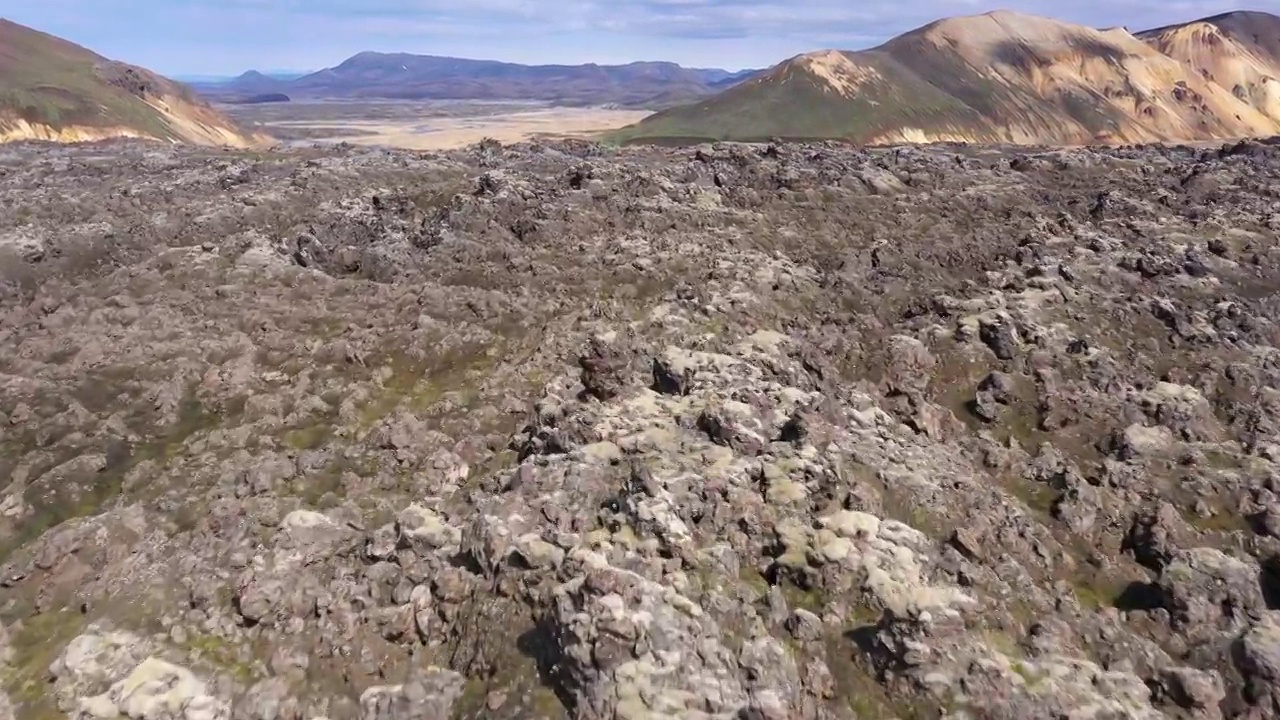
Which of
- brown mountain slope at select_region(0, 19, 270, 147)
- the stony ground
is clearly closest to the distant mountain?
brown mountain slope at select_region(0, 19, 270, 147)

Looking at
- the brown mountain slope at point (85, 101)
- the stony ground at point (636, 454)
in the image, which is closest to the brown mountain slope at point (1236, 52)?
the stony ground at point (636, 454)

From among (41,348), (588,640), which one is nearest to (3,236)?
(41,348)

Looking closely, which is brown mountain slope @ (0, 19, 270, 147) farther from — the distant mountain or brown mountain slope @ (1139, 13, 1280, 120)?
brown mountain slope @ (1139, 13, 1280, 120)

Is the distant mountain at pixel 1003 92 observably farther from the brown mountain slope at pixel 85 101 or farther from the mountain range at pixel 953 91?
the brown mountain slope at pixel 85 101

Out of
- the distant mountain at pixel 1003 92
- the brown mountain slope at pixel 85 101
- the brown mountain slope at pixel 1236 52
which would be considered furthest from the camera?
the brown mountain slope at pixel 1236 52

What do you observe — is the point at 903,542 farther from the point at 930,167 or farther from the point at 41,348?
the point at 930,167
